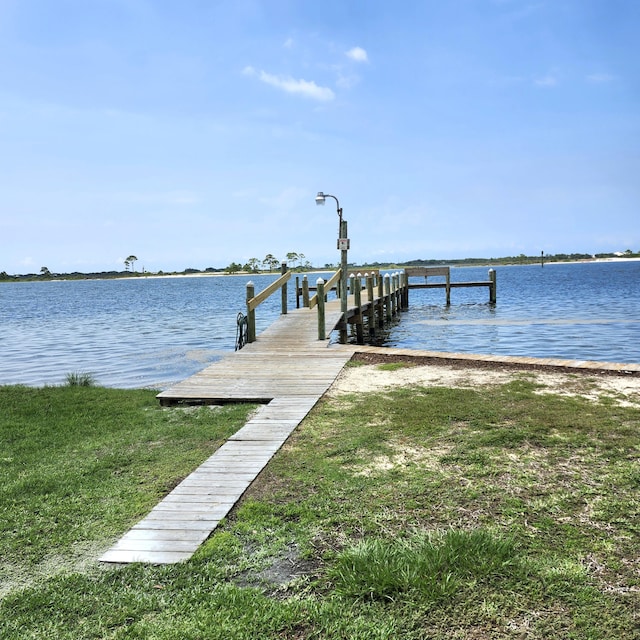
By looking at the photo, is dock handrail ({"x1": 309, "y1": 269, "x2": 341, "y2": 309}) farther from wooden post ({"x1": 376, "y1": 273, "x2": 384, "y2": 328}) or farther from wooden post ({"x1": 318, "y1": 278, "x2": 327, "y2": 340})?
wooden post ({"x1": 376, "y1": 273, "x2": 384, "y2": 328})

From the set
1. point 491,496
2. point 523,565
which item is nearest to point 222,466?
point 491,496

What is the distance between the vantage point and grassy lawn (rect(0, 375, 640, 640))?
2643 millimetres

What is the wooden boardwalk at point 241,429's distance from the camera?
11.4ft

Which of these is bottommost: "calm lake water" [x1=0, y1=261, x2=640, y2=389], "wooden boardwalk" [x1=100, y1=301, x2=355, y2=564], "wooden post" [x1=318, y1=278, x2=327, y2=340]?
"calm lake water" [x1=0, y1=261, x2=640, y2=389]

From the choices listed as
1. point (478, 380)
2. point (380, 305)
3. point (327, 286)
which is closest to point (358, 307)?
point (327, 286)

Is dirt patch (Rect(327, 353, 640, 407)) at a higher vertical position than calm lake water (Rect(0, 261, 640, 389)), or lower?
higher

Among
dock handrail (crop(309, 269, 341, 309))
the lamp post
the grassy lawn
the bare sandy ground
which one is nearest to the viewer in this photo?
the grassy lawn

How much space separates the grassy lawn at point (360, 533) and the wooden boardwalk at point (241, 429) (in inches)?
5.5

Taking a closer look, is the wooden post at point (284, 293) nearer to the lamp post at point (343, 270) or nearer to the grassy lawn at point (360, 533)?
the lamp post at point (343, 270)

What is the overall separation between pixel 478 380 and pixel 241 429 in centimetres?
358

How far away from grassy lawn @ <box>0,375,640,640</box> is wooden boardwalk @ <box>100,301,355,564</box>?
141 millimetres

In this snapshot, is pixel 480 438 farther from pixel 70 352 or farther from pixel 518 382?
pixel 70 352

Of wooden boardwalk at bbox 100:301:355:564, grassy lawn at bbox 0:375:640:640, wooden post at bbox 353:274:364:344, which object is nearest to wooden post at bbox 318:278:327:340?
wooden boardwalk at bbox 100:301:355:564

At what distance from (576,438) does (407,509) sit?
220 centimetres
